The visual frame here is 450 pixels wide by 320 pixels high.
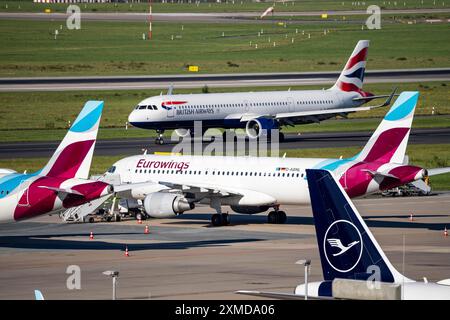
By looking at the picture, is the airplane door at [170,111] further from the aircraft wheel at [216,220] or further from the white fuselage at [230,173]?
the aircraft wheel at [216,220]

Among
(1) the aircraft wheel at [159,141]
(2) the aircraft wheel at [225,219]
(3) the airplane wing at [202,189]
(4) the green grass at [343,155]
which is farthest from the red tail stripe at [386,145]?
(1) the aircraft wheel at [159,141]

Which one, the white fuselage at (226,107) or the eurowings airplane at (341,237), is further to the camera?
the white fuselage at (226,107)

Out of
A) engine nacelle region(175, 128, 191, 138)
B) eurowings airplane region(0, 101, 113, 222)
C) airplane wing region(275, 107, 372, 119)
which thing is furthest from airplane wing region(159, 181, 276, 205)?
engine nacelle region(175, 128, 191, 138)

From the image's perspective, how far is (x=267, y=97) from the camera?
10719 centimetres

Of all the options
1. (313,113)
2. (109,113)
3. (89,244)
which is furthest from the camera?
(109,113)

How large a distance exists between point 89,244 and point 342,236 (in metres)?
32.7

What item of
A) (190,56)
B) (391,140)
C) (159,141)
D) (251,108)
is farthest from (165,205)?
(190,56)

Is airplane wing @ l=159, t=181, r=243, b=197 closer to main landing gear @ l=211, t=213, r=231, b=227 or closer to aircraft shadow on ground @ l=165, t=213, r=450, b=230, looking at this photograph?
main landing gear @ l=211, t=213, r=231, b=227

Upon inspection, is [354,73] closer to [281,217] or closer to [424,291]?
[281,217]

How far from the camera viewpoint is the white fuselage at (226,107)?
338 ft

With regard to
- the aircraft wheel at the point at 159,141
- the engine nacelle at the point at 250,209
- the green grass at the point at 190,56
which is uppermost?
the green grass at the point at 190,56

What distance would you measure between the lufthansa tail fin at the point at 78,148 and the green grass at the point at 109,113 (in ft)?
180

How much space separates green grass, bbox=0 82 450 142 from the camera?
360 ft

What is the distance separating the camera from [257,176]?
6284 centimetres
